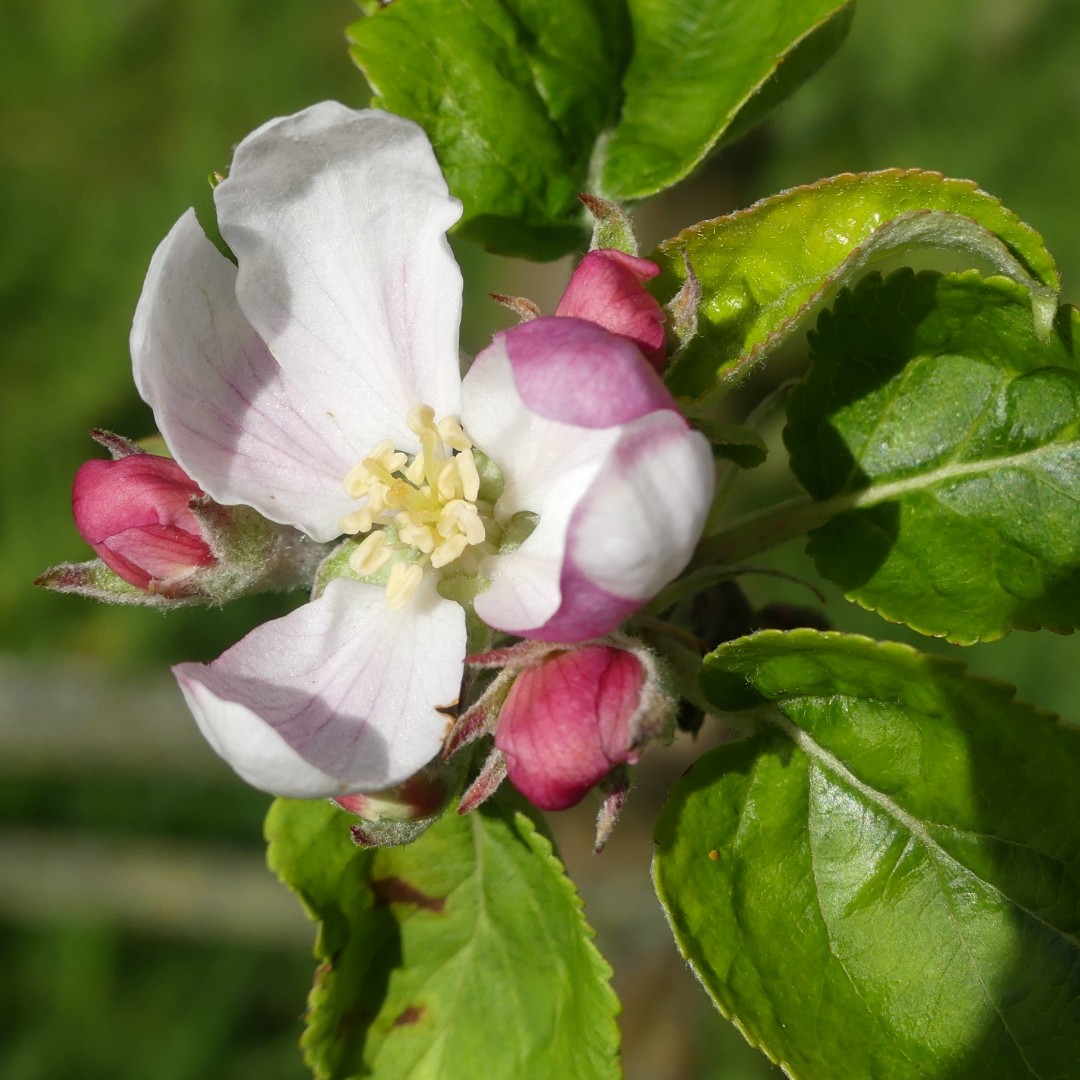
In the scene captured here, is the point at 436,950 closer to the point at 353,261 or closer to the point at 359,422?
the point at 359,422

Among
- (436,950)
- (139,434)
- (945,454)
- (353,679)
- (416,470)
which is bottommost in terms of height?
(139,434)

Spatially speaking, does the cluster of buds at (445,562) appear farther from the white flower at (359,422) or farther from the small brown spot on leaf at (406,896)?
the small brown spot on leaf at (406,896)

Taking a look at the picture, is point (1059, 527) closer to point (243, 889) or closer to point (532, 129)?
point (532, 129)

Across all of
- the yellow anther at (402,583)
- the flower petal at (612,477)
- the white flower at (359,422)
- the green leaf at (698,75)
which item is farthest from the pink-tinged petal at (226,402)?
the green leaf at (698,75)

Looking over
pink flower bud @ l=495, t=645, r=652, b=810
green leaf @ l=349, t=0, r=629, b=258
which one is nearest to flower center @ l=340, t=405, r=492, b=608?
pink flower bud @ l=495, t=645, r=652, b=810

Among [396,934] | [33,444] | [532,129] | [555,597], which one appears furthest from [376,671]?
[33,444]

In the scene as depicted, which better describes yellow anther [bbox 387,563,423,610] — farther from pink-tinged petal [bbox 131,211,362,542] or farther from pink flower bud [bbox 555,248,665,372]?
pink flower bud [bbox 555,248,665,372]

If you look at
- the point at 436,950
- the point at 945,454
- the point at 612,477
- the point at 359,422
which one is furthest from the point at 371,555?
the point at 945,454
